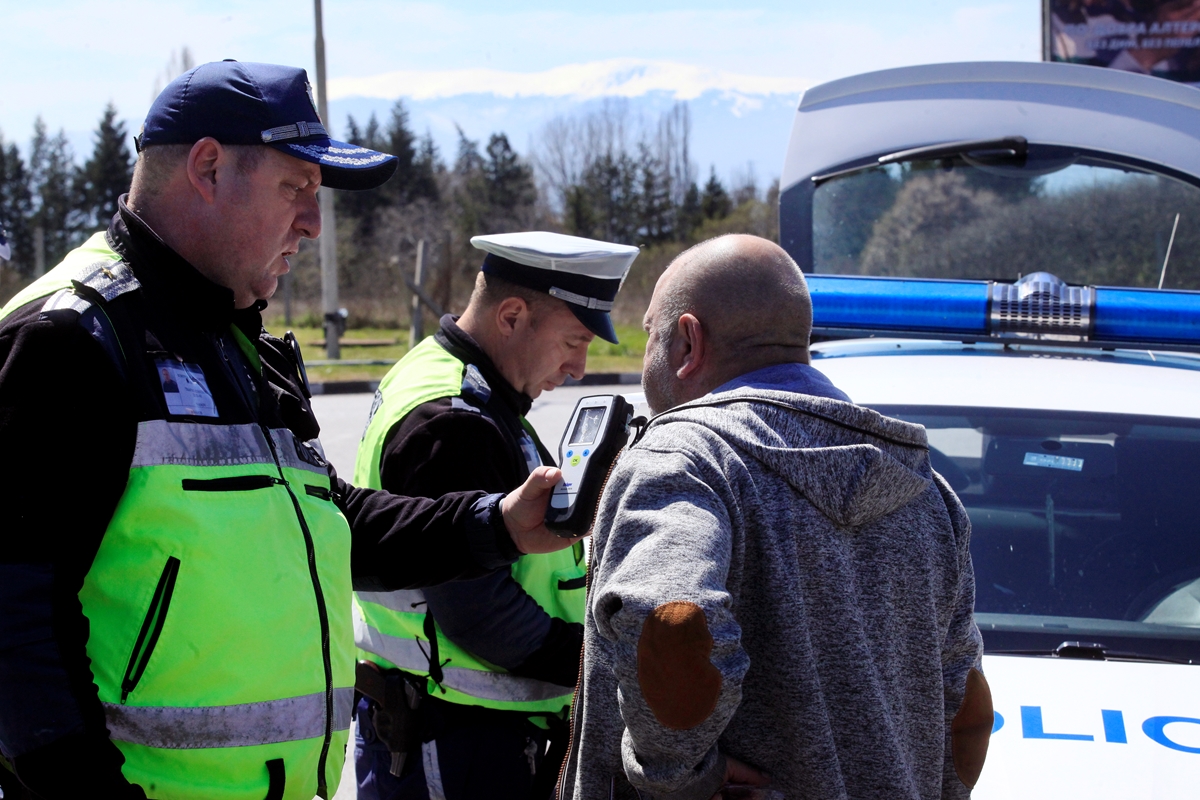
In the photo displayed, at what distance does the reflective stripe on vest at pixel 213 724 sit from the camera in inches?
57.4

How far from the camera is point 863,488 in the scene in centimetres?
147

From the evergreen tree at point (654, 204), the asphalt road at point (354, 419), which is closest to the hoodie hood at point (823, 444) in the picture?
the asphalt road at point (354, 419)

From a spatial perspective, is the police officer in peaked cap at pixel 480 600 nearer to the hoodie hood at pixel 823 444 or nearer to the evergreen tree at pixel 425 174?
the hoodie hood at pixel 823 444

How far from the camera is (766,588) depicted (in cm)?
144

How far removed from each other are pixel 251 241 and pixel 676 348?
70 cm

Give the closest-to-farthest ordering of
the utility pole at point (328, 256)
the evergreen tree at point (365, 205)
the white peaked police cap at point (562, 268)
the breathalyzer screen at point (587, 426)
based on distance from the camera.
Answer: the breathalyzer screen at point (587, 426)
the white peaked police cap at point (562, 268)
the utility pole at point (328, 256)
the evergreen tree at point (365, 205)

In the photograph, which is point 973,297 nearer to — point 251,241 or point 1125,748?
point 1125,748

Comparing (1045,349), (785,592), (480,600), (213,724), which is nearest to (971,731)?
(785,592)

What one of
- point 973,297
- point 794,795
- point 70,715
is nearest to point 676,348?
point 794,795

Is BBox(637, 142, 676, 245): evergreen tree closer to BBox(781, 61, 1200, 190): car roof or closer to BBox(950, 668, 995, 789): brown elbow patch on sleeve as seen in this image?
BBox(781, 61, 1200, 190): car roof

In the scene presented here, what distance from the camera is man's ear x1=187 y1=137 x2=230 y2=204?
5.48 ft

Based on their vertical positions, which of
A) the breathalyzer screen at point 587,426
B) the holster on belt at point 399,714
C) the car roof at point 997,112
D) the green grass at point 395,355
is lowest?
the green grass at point 395,355

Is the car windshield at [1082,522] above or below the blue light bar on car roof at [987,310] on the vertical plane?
below

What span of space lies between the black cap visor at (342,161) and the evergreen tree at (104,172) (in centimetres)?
5303
